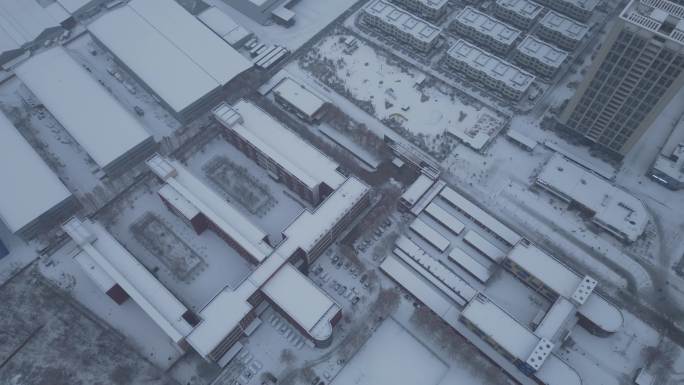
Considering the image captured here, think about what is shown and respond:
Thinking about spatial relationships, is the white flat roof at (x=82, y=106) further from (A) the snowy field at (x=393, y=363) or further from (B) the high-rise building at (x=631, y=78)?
(B) the high-rise building at (x=631, y=78)

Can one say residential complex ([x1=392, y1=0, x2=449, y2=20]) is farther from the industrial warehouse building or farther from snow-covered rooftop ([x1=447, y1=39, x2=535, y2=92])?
the industrial warehouse building

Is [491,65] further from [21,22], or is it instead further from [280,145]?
[21,22]

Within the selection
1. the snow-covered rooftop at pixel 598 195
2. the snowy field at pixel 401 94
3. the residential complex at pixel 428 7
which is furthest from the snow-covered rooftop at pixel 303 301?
the residential complex at pixel 428 7

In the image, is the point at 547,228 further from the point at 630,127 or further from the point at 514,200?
the point at 630,127

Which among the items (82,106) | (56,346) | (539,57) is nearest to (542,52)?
(539,57)

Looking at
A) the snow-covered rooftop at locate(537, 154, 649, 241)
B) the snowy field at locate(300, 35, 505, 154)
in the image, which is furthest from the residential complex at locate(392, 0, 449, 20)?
the snow-covered rooftop at locate(537, 154, 649, 241)

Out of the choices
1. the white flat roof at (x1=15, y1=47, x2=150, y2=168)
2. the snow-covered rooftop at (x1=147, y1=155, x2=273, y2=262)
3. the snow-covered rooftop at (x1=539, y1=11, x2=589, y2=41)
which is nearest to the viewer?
the snow-covered rooftop at (x1=147, y1=155, x2=273, y2=262)

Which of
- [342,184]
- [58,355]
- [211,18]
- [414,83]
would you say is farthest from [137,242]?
[414,83]
